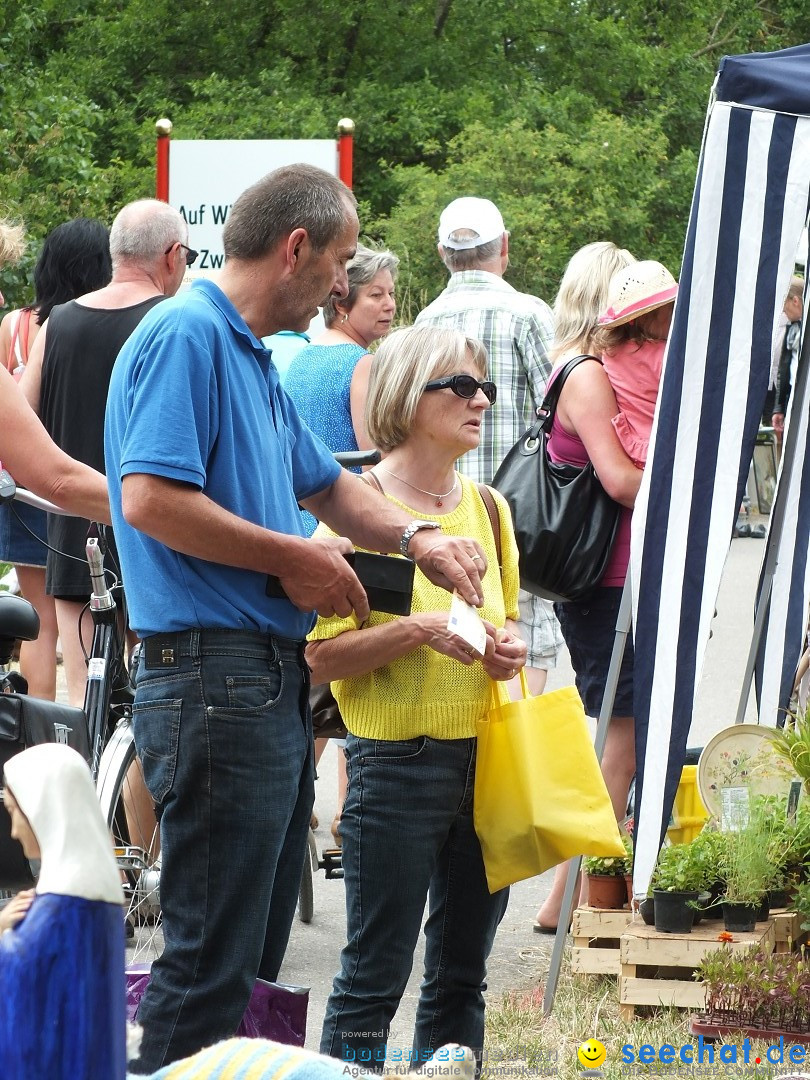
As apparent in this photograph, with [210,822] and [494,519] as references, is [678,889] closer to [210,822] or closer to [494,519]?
[494,519]

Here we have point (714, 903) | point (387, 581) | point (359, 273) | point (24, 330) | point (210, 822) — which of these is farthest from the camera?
point (24, 330)

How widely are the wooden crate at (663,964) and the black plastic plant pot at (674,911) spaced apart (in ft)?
0.09

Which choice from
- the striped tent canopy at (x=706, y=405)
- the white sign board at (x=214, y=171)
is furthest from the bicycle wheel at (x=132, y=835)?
the white sign board at (x=214, y=171)

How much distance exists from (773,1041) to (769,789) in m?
1.13

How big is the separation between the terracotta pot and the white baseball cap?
2589mm

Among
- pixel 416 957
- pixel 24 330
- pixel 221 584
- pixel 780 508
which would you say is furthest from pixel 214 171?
pixel 221 584

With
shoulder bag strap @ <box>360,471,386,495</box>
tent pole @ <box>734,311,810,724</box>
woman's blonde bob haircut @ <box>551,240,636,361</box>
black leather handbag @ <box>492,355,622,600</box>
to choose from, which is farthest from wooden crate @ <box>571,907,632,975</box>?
woman's blonde bob haircut @ <box>551,240,636,361</box>

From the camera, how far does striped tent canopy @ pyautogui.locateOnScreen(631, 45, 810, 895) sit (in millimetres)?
3637

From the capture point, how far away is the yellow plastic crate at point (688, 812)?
4.64m

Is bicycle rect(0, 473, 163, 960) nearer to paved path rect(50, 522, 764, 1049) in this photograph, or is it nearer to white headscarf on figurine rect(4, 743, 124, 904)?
paved path rect(50, 522, 764, 1049)

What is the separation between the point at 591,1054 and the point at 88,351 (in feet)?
8.89

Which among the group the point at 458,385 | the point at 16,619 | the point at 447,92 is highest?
the point at 447,92

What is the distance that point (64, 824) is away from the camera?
1.05 meters

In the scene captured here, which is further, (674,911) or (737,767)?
(737,767)
